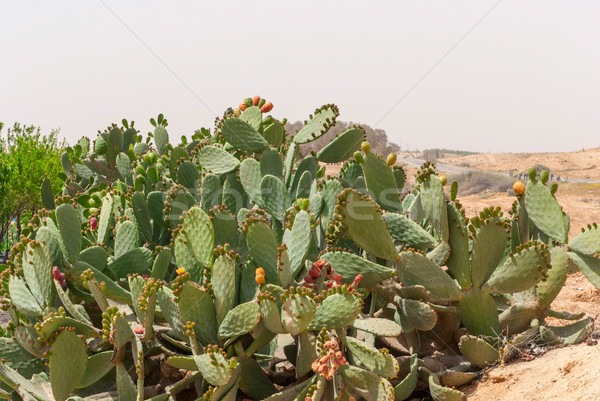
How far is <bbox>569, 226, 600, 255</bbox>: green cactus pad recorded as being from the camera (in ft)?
9.78

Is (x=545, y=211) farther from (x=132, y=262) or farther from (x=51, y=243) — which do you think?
(x=51, y=243)

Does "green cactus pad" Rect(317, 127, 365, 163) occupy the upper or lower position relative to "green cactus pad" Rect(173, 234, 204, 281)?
upper

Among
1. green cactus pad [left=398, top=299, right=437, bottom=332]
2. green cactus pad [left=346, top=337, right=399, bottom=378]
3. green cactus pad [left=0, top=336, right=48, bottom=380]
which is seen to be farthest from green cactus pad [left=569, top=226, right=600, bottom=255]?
green cactus pad [left=0, top=336, right=48, bottom=380]

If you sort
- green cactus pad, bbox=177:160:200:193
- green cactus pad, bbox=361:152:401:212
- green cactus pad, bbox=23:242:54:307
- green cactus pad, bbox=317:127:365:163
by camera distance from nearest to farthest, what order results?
green cactus pad, bbox=23:242:54:307 < green cactus pad, bbox=361:152:401:212 < green cactus pad, bbox=317:127:365:163 < green cactus pad, bbox=177:160:200:193

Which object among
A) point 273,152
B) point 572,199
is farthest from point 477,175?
point 273,152

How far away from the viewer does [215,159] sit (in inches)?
143

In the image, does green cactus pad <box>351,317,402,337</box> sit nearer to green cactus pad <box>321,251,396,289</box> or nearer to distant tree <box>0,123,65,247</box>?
green cactus pad <box>321,251,396,289</box>

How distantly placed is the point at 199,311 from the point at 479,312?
1442 millimetres

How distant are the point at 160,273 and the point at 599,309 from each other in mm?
3331

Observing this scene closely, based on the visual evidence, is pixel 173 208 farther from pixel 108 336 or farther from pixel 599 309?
pixel 599 309

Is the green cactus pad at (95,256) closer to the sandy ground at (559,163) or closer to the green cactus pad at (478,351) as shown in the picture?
the green cactus pad at (478,351)

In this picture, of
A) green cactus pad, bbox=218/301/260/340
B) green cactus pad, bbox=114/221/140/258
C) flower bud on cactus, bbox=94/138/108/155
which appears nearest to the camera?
green cactus pad, bbox=218/301/260/340

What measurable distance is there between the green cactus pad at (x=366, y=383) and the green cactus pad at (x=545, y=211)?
52.1 inches

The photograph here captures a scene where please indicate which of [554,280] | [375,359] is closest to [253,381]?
Answer: [375,359]
